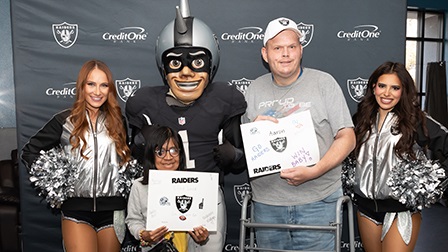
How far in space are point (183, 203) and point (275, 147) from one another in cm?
58

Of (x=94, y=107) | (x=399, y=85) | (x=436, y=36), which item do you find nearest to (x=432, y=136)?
(x=399, y=85)

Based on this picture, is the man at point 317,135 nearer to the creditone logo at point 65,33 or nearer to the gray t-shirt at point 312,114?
the gray t-shirt at point 312,114

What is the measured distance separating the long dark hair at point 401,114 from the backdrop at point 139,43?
871mm

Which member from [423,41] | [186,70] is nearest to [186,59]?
[186,70]

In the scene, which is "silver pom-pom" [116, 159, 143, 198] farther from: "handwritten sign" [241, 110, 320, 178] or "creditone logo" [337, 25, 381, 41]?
"creditone logo" [337, 25, 381, 41]

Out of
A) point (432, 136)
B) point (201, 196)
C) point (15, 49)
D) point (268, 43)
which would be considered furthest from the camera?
point (15, 49)

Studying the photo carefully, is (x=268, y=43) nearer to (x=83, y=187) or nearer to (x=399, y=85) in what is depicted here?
(x=399, y=85)

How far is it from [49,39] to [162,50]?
4.84ft

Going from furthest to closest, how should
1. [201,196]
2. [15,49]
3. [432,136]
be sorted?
1. [15,49]
2. [432,136]
3. [201,196]

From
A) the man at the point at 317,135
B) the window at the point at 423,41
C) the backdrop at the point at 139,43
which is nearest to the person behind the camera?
the man at the point at 317,135

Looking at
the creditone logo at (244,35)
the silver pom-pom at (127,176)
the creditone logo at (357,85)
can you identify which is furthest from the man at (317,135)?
the creditone logo at (357,85)

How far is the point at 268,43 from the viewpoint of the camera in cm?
249

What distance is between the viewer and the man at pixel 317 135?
2414 millimetres

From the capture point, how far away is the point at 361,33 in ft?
11.9
